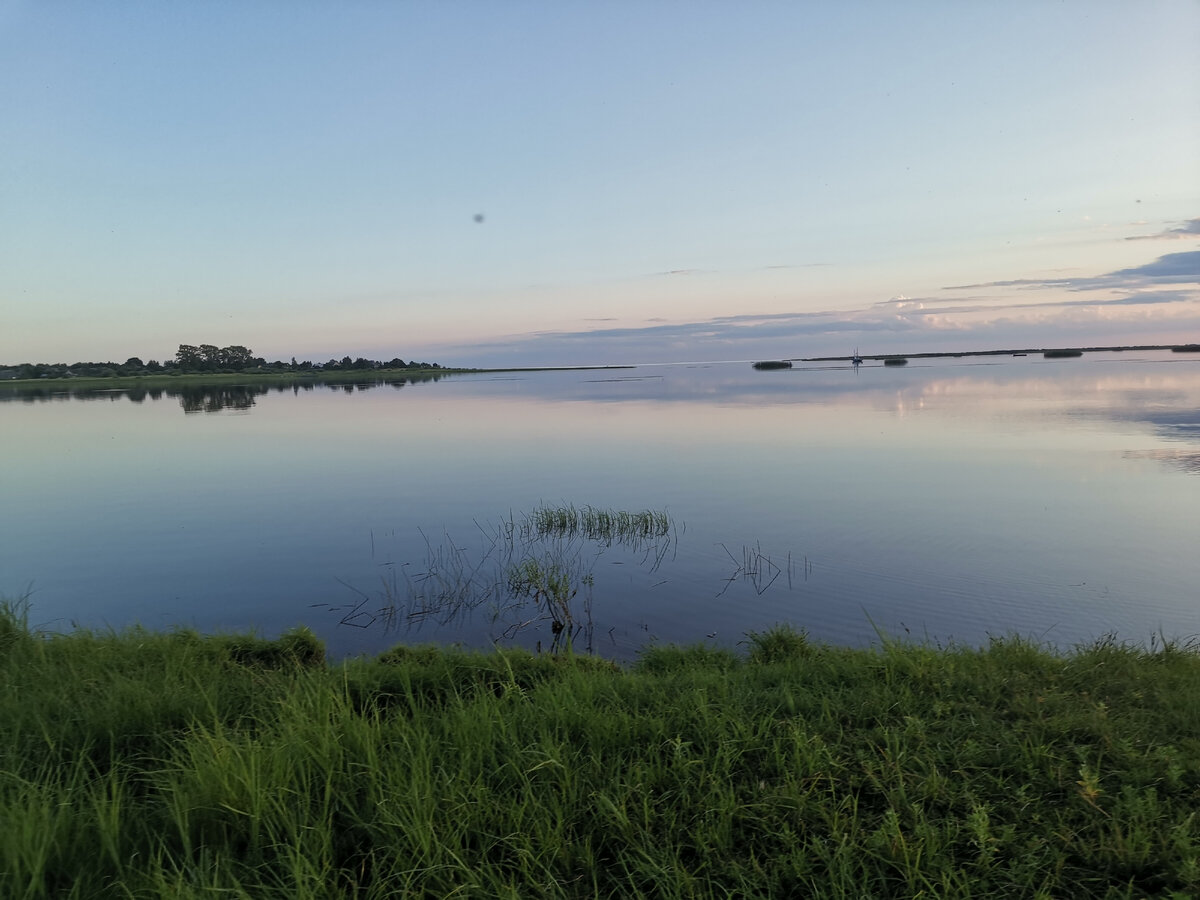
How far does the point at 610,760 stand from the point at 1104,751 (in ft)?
9.31

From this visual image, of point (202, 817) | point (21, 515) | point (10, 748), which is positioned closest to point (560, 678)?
point (202, 817)

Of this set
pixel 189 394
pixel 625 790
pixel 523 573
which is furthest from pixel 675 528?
pixel 189 394

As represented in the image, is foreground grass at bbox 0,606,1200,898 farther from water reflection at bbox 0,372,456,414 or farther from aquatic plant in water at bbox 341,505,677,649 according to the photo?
water reflection at bbox 0,372,456,414

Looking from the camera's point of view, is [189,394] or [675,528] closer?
[675,528]

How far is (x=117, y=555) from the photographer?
12.4m

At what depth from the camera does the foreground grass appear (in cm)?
287

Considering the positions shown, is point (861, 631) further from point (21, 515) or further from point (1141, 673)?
point (21, 515)

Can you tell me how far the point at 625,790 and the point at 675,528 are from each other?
1024 cm

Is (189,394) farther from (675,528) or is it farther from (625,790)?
(625,790)

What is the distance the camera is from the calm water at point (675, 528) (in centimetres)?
909

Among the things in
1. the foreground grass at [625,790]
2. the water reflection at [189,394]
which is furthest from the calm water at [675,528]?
the water reflection at [189,394]

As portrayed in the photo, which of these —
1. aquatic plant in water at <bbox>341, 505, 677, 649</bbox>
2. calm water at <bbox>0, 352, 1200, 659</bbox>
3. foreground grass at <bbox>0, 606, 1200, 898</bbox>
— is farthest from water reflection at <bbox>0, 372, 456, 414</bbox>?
foreground grass at <bbox>0, 606, 1200, 898</bbox>

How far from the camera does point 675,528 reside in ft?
44.6

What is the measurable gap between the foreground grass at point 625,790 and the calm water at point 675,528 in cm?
374
